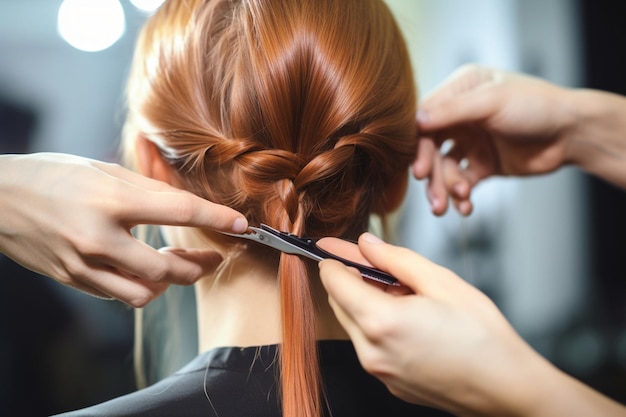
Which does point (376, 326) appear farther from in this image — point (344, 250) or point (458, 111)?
point (458, 111)

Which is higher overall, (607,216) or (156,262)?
(607,216)

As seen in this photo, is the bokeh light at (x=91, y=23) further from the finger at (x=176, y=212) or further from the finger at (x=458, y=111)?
the finger at (x=176, y=212)

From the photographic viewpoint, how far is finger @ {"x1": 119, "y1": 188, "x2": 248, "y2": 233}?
0.68 m

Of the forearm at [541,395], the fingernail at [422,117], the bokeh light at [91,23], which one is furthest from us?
the bokeh light at [91,23]

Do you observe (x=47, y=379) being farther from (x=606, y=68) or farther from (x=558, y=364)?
(x=606, y=68)

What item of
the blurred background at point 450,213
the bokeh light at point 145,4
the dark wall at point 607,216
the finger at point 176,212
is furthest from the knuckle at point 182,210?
the dark wall at point 607,216

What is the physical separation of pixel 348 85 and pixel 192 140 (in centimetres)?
23

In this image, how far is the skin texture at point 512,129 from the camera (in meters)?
1.15

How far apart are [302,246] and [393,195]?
32 centimetres

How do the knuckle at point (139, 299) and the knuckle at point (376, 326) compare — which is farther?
the knuckle at point (139, 299)

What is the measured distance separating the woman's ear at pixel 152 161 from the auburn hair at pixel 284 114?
1.1 inches

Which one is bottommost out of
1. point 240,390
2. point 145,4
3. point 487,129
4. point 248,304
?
point 240,390

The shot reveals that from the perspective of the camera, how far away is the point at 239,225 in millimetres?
718

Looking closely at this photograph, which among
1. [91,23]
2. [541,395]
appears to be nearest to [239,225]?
[541,395]
